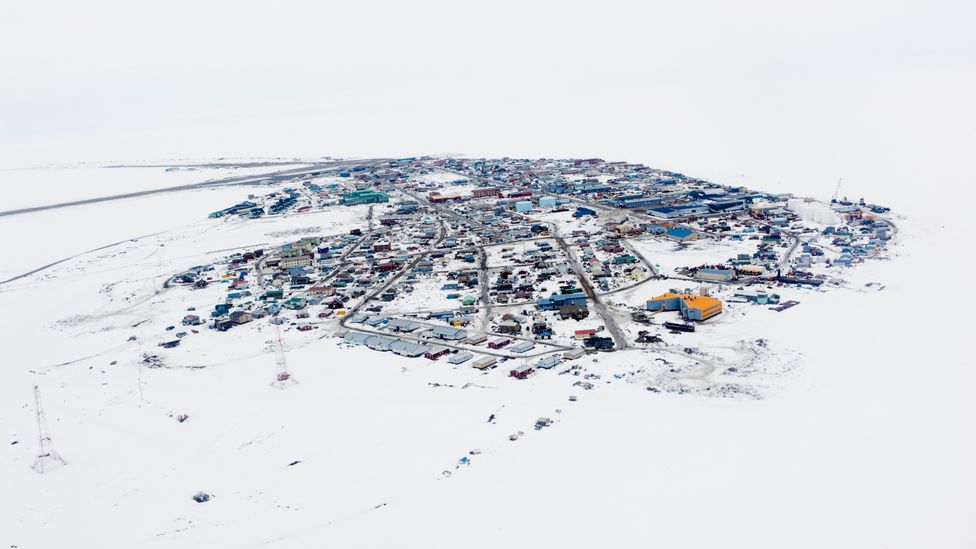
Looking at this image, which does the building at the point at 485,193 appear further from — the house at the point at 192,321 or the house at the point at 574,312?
the house at the point at 574,312

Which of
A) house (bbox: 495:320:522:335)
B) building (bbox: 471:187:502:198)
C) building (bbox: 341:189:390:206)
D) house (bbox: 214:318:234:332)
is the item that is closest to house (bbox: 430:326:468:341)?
house (bbox: 495:320:522:335)

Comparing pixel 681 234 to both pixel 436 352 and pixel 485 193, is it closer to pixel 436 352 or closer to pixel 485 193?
pixel 436 352

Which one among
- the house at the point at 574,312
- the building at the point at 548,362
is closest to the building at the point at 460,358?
the building at the point at 548,362

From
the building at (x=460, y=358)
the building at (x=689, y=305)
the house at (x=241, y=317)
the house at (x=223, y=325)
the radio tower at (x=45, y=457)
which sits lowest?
the radio tower at (x=45, y=457)

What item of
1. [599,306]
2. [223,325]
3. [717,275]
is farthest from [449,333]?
[717,275]

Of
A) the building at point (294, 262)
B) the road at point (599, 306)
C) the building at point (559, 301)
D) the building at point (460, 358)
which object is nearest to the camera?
the building at point (460, 358)

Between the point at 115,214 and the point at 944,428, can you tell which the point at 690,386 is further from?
the point at 115,214
